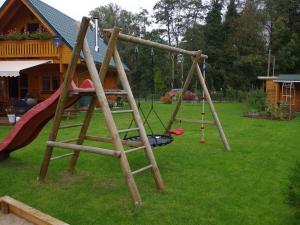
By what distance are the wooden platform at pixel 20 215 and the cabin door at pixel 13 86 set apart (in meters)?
16.3

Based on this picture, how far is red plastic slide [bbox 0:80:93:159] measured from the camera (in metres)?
5.35

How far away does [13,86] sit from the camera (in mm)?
18797

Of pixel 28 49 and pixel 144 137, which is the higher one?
pixel 28 49

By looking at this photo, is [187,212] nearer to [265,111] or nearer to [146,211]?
[146,211]

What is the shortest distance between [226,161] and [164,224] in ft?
10.7

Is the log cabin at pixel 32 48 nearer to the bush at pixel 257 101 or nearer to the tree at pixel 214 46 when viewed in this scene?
the bush at pixel 257 101

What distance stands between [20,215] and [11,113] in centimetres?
1107

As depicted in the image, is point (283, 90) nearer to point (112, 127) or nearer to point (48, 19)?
point (48, 19)

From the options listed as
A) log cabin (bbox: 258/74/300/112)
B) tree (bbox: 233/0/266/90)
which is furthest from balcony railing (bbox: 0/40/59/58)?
tree (bbox: 233/0/266/90)

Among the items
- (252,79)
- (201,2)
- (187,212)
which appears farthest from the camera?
(201,2)

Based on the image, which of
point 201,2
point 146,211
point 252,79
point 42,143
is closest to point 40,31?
point 42,143

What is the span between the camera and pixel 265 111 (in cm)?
1723

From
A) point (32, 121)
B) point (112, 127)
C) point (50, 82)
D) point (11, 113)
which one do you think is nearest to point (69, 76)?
point (112, 127)

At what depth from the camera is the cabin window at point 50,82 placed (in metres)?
18.1
